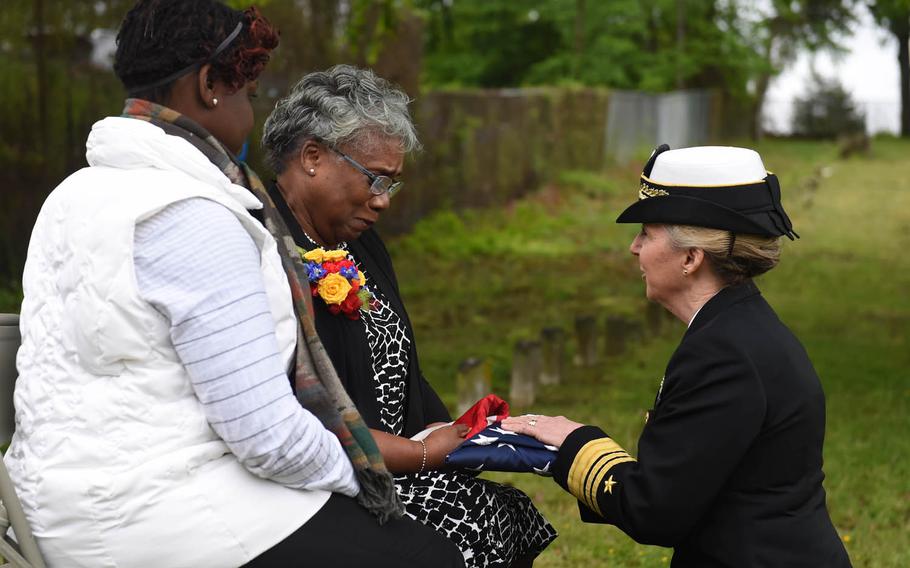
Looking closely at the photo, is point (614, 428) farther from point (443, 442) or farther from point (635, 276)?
point (635, 276)

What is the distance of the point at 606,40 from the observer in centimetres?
3020

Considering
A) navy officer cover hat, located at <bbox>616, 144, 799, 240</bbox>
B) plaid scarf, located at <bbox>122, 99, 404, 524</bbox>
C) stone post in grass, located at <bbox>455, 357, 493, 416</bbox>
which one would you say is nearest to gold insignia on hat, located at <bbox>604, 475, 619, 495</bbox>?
plaid scarf, located at <bbox>122, 99, 404, 524</bbox>

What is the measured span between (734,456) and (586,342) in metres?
6.91

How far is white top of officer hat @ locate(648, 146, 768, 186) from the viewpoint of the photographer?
2996 millimetres

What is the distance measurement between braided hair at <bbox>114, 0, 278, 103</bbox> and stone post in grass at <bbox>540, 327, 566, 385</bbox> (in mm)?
6408

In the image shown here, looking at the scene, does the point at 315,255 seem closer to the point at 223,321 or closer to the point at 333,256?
the point at 333,256

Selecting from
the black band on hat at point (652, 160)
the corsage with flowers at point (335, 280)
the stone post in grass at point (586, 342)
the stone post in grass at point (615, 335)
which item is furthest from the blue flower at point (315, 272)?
the stone post in grass at point (615, 335)

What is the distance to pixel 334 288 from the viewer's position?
10.7ft

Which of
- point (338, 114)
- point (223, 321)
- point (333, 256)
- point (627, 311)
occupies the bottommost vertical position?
point (627, 311)

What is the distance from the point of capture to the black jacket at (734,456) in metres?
2.88

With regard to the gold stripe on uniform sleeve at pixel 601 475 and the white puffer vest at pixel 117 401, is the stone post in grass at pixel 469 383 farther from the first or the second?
the white puffer vest at pixel 117 401

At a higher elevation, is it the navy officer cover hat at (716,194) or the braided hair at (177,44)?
the braided hair at (177,44)

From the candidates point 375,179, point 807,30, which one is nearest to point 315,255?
point 375,179

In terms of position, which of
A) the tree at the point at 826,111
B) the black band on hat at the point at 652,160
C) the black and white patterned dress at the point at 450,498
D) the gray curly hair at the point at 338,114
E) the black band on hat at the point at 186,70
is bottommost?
the tree at the point at 826,111
